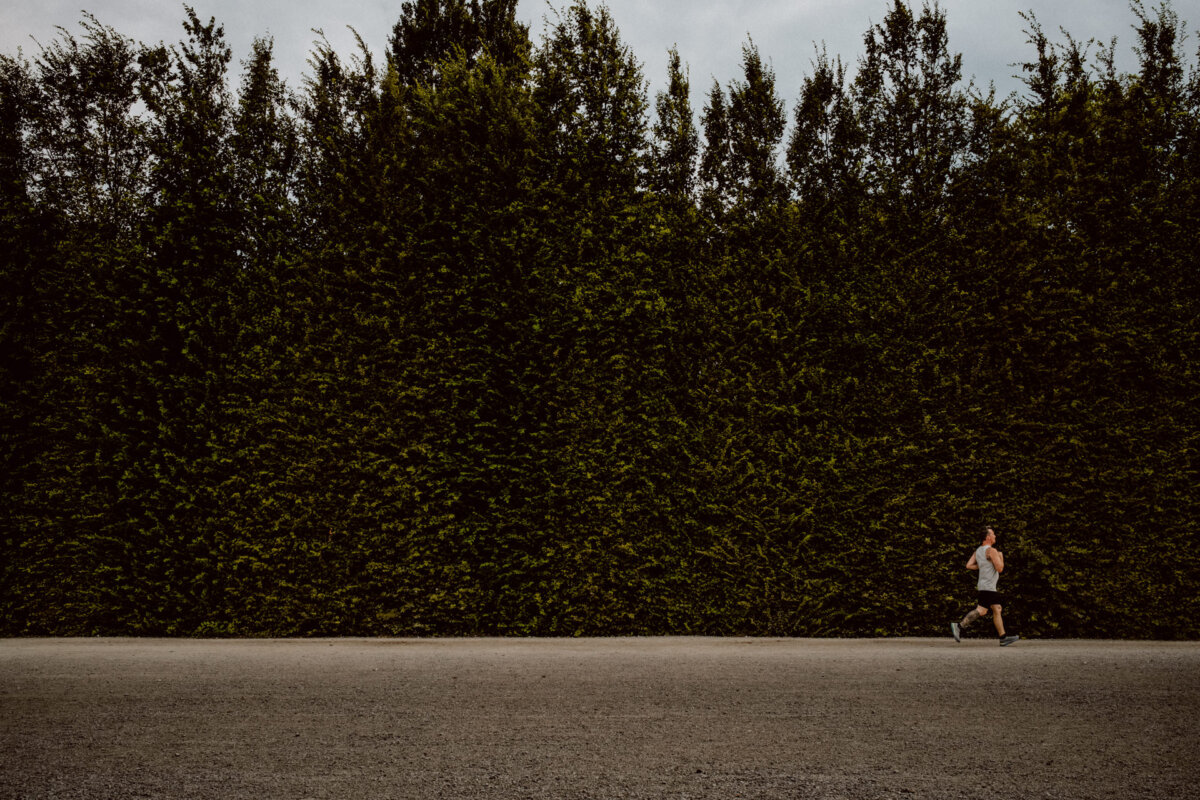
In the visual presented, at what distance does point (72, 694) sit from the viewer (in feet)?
24.8

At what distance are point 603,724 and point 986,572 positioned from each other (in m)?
7.38

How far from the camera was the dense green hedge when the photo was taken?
1183 centimetres

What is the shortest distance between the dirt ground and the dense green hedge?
75.3 inches

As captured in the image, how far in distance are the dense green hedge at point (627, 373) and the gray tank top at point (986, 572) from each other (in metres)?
0.61

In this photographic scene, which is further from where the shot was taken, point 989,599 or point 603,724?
point 989,599

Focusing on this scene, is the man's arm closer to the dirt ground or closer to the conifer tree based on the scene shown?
the dirt ground

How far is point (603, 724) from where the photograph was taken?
246 inches

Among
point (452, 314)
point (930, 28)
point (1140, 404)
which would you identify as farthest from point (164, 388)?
point (1140, 404)

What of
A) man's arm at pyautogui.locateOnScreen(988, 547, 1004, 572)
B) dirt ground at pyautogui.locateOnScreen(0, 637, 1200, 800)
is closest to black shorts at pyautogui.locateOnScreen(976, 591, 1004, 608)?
man's arm at pyautogui.locateOnScreen(988, 547, 1004, 572)

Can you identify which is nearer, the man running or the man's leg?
the man running

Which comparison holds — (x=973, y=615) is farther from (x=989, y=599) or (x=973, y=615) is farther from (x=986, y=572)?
(x=986, y=572)

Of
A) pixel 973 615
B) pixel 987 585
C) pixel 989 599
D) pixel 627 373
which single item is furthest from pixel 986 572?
pixel 627 373

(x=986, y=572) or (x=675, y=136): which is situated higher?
(x=675, y=136)

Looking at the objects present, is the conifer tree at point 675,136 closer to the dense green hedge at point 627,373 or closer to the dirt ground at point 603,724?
the dense green hedge at point 627,373
